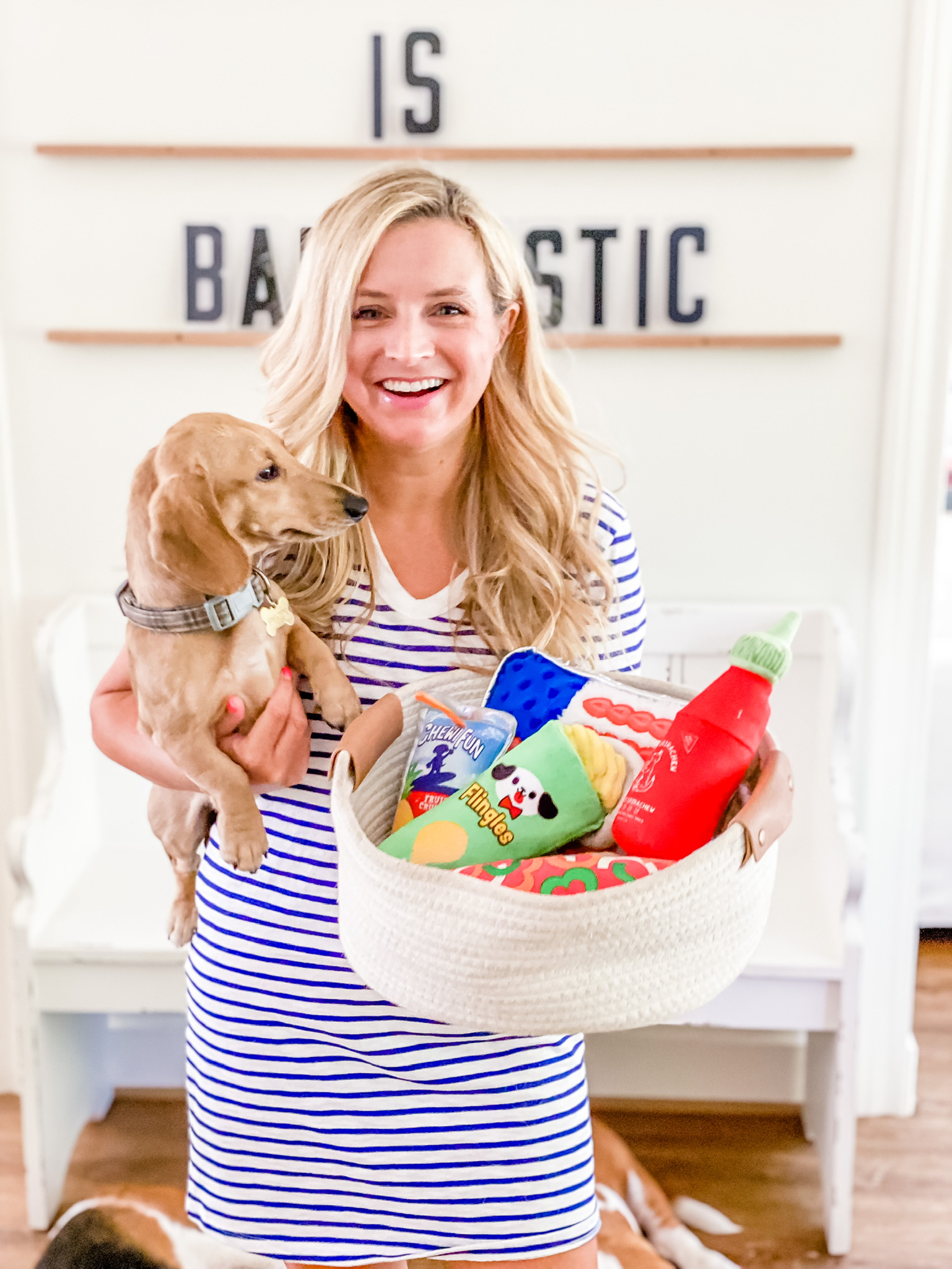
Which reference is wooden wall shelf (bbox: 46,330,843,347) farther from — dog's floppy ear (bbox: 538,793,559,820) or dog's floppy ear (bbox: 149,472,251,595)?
dog's floppy ear (bbox: 538,793,559,820)

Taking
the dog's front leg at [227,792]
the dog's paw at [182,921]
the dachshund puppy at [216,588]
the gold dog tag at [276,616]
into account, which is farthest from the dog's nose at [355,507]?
the dog's paw at [182,921]

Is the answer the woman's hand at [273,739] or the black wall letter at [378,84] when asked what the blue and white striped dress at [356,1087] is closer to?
the woman's hand at [273,739]

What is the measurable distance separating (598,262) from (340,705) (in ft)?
3.78

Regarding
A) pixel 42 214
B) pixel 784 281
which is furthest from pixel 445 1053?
pixel 42 214

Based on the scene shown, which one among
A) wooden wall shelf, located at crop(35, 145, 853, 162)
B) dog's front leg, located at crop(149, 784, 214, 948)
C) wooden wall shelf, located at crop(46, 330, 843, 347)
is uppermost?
wooden wall shelf, located at crop(35, 145, 853, 162)

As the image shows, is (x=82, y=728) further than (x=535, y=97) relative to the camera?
Yes

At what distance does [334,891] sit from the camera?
1.01 m

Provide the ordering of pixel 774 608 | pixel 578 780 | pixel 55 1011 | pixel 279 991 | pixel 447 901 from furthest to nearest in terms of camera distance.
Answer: pixel 774 608 < pixel 55 1011 < pixel 279 991 < pixel 578 780 < pixel 447 901

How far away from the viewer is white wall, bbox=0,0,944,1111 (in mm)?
1771

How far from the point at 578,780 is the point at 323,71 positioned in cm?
143

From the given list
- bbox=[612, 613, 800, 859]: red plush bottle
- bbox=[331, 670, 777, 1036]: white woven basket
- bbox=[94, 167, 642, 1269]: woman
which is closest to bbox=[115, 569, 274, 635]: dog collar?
bbox=[94, 167, 642, 1269]: woman

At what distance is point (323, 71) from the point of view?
5.90 ft

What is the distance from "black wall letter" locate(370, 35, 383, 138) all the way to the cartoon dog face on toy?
1.35 m

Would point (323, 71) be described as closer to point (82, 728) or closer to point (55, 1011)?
point (82, 728)
